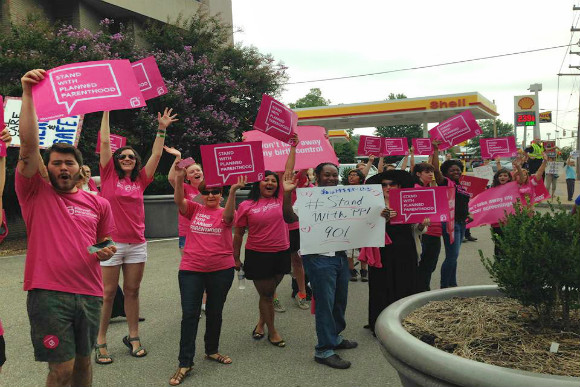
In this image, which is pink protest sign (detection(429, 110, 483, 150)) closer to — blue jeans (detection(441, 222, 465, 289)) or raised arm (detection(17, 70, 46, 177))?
blue jeans (detection(441, 222, 465, 289))

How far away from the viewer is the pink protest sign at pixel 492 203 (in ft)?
21.9

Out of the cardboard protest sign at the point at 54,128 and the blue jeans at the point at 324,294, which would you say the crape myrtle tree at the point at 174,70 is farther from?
the blue jeans at the point at 324,294

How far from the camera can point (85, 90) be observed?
3602 mm

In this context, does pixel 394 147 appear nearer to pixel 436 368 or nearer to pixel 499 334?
pixel 499 334

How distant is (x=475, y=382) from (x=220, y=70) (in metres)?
16.1

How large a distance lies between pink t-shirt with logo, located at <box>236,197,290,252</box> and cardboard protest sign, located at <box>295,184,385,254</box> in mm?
688

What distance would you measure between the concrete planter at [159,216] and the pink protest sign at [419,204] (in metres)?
8.72

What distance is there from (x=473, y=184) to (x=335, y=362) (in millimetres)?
4067

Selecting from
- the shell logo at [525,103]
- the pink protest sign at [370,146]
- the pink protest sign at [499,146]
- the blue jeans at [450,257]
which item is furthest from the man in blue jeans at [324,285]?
the shell logo at [525,103]

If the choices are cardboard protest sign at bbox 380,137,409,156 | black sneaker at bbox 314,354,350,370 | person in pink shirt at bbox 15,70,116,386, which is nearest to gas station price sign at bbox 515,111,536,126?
cardboard protest sign at bbox 380,137,409,156

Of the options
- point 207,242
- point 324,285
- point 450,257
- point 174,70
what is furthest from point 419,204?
point 174,70

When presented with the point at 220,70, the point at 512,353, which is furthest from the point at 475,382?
the point at 220,70

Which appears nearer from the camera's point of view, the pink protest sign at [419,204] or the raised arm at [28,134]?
the raised arm at [28,134]

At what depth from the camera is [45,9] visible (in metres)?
16.5
